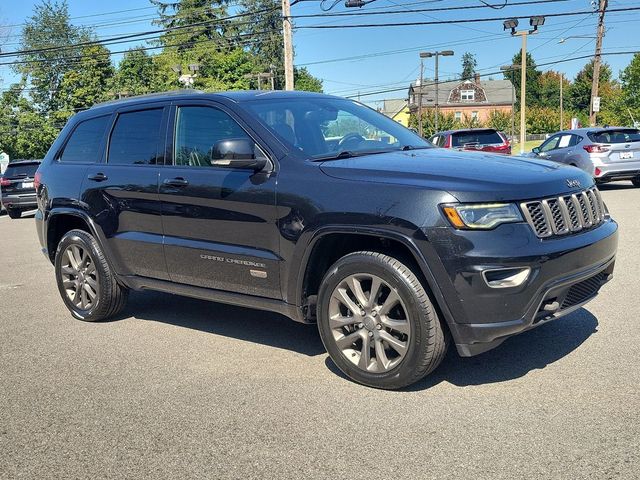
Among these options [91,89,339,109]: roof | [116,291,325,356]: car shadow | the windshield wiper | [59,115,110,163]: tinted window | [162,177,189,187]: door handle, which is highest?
[91,89,339,109]: roof

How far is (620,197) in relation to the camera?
14305 millimetres

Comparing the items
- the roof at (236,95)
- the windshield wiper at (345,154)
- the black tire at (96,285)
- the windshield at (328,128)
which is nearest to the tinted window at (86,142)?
the roof at (236,95)

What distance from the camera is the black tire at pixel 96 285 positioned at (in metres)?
5.65

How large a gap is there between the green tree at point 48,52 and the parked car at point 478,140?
50738 mm

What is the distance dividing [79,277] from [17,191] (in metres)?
14.9

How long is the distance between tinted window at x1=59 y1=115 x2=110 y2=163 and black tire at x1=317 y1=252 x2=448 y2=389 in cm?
282

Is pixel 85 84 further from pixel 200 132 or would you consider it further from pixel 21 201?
pixel 200 132

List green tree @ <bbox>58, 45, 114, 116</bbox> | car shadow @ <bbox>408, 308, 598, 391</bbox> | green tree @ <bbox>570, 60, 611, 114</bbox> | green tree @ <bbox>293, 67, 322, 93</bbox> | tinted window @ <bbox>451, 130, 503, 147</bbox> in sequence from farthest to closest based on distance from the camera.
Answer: green tree @ <bbox>570, 60, 611, 114</bbox>, green tree @ <bbox>293, 67, 322, 93</bbox>, green tree @ <bbox>58, 45, 114, 116</bbox>, tinted window @ <bbox>451, 130, 503, 147</bbox>, car shadow @ <bbox>408, 308, 598, 391</bbox>

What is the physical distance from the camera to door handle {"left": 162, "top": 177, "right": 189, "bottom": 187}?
4.80 m

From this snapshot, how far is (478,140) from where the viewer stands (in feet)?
55.8

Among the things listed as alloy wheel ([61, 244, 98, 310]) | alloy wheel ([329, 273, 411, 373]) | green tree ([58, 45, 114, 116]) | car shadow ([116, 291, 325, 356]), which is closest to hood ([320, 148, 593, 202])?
alloy wheel ([329, 273, 411, 373])

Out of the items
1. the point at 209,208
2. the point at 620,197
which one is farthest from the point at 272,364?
the point at 620,197

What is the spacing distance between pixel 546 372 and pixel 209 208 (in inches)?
100

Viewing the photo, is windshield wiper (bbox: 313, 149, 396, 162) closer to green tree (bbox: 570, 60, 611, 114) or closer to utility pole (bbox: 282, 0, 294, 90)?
utility pole (bbox: 282, 0, 294, 90)
